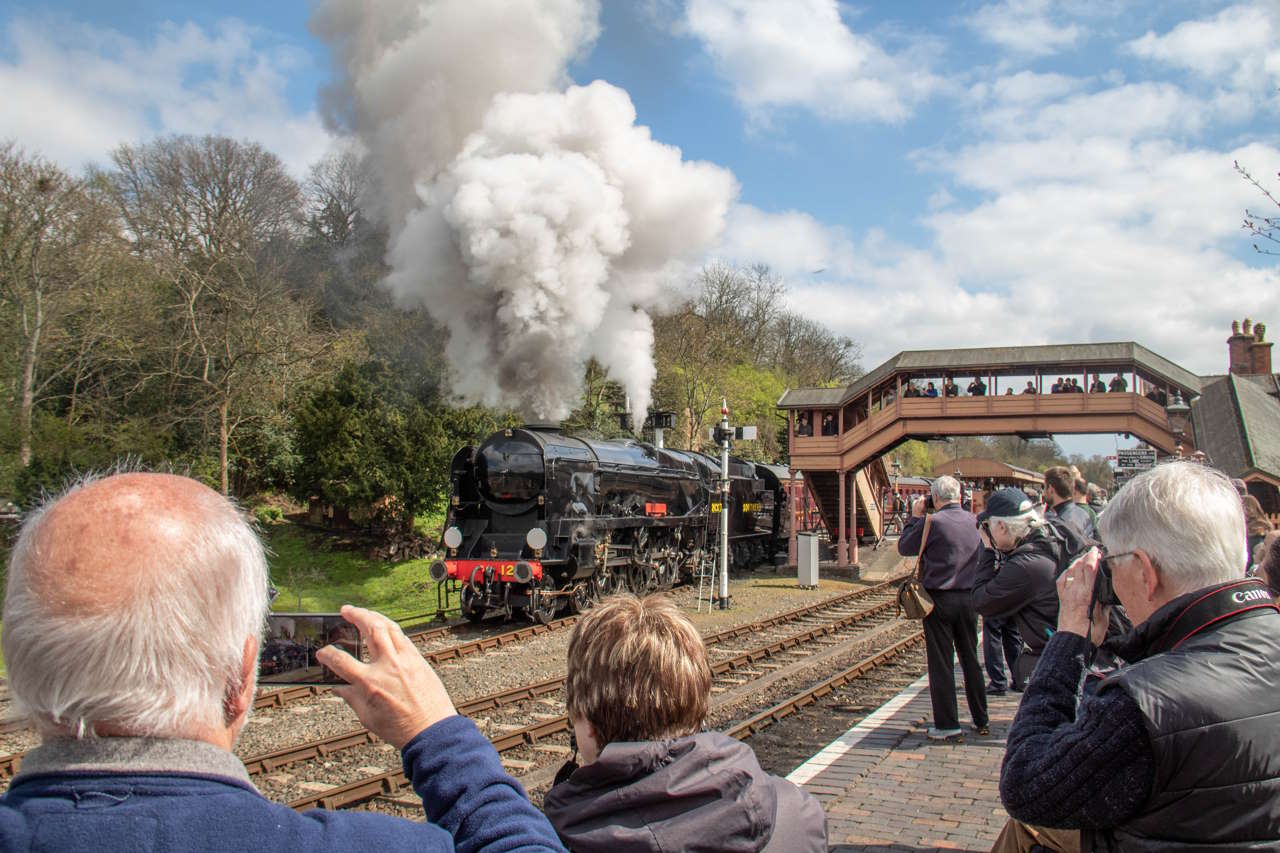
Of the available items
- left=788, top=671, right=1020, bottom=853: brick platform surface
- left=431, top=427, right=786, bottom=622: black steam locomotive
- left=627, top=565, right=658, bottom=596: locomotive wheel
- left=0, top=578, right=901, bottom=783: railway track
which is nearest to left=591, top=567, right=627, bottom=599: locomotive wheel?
left=431, top=427, right=786, bottom=622: black steam locomotive

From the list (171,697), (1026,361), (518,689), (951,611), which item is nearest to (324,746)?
(518,689)

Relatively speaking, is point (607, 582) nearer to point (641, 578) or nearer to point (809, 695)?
point (641, 578)

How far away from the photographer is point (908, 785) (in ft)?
16.7

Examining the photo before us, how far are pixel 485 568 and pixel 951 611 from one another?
8.37m

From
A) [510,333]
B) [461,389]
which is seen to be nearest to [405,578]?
[461,389]

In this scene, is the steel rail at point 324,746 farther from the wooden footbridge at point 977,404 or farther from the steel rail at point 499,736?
the wooden footbridge at point 977,404

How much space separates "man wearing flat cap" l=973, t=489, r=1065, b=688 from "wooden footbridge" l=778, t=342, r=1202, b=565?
13446mm

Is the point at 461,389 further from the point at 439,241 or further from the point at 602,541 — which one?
the point at 602,541

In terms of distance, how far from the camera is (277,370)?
22328 mm

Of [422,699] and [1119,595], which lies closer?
[422,699]

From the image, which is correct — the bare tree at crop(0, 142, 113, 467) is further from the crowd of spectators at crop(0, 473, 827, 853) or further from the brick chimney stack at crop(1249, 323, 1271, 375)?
the brick chimney stack at crop(1249, 323, 1271, 375)

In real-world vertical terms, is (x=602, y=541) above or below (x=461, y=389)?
below

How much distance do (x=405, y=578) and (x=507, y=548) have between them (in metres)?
8.83

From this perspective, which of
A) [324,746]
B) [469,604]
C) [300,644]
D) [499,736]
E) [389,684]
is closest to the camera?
[389,684]
